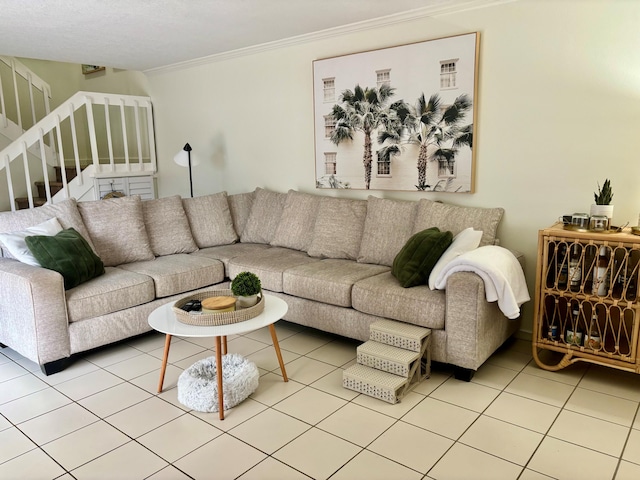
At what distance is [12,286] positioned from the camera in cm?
288

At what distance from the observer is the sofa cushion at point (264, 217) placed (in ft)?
14.2

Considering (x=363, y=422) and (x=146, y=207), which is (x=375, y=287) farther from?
(x=146, y=207)

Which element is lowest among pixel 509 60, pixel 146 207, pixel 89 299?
pixel 89 299

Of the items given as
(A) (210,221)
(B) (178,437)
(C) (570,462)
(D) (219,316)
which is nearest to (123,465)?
(B) (178,437)

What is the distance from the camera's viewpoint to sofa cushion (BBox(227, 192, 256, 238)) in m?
4.55

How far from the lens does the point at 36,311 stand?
2789mm

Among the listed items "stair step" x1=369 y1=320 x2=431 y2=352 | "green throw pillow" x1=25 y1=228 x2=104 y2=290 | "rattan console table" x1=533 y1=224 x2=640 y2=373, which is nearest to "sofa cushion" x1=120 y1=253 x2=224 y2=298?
"green throw pillow" x1=25 y1=228 x2=104 y2=290

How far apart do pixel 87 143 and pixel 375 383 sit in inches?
228

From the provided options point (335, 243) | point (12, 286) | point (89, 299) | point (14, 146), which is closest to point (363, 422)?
point (335, 243)

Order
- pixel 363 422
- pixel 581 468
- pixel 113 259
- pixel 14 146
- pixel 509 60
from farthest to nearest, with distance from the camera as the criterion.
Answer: pixel 14 146, pixel 113 259, pixel 509 60, pixel 363 422, pixel 581 468

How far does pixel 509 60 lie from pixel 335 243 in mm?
1738

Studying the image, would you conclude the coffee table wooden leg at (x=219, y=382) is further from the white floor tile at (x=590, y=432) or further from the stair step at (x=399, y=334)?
the white floor tile at (x=590, y=432)

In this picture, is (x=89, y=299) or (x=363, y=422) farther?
(x=89, y=299)

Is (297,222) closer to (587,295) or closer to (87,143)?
(587,295)
